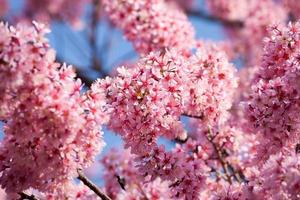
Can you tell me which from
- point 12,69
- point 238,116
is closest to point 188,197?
point 12,69

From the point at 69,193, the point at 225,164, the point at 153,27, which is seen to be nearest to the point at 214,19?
the point at 153,27

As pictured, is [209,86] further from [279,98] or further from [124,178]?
[124,178]

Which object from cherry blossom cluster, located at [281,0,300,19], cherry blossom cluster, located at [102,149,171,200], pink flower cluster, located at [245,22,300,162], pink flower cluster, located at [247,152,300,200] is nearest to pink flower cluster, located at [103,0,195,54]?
cherry blossom cluster, located at [102,149,171,200]

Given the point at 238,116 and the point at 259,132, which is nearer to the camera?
the point at 259,132

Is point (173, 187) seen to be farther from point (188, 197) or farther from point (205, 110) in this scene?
point (205, 110)

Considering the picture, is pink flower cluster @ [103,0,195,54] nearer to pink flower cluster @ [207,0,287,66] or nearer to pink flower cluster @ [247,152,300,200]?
pink flower cluster @ [207,0,287,66]

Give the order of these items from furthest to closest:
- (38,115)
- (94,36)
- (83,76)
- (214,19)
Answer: (214,19) < (94,36) < (83,76) < (38,115)
